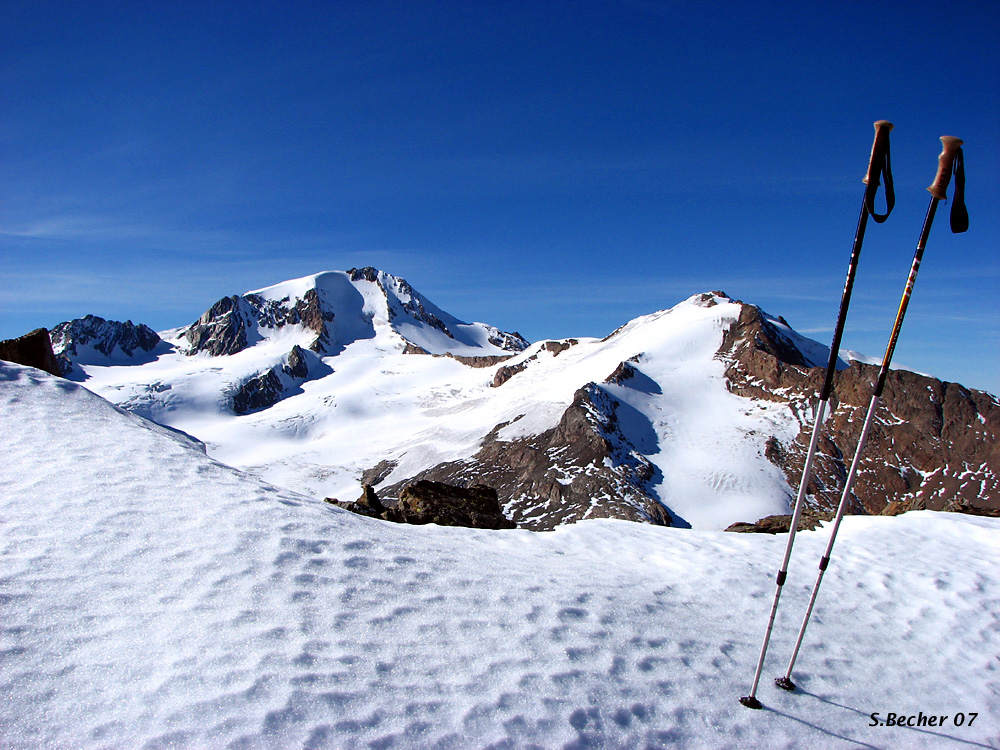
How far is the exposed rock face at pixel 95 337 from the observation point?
608 feet

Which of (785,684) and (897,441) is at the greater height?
(785,684)

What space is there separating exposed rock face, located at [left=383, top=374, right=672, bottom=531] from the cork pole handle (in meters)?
58.0

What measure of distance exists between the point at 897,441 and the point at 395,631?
3798 inches

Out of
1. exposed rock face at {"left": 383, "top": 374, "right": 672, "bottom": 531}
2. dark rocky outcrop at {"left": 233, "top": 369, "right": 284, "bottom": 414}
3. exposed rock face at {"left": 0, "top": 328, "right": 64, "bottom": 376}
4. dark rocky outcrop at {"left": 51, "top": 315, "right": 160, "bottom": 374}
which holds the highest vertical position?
dark rocky outcrop at {"left": 51, "top": 315, "right": 160, "bottom": 374}

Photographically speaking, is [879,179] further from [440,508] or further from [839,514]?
[440,508]

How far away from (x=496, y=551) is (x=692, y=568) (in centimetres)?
373

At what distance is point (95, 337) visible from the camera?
624 ft

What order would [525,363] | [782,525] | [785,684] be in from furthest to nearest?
[525,363], [782,525], [785,684]

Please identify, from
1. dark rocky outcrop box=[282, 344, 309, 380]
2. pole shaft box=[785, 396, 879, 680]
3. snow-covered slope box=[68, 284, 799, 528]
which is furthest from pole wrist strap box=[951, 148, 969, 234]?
dark rocky outcrop box=[282, 344, 309, 380]

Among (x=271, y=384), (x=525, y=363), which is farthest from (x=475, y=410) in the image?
(x=271, y=384)

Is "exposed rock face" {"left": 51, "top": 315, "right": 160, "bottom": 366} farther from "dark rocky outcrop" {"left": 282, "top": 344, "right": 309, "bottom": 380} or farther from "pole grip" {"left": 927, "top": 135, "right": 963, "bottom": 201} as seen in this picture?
"pole grip" {"left": 927, "top": 135, "right": 963, "bottom": 201}

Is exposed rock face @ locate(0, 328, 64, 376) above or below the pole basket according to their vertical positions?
above

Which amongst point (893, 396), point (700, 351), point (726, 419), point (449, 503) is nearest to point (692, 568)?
point (449, 503)

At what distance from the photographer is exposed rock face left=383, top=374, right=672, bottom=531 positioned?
66.1 m
